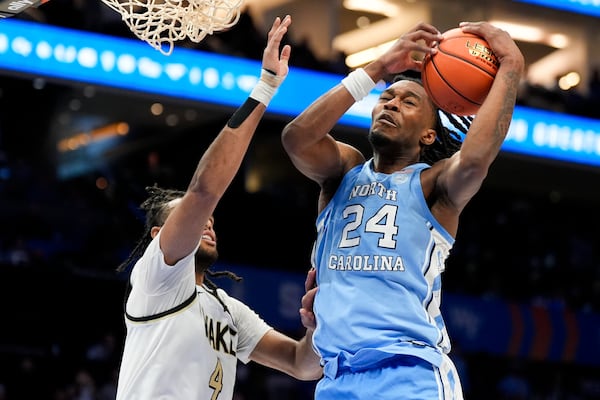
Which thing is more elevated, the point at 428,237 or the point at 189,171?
the point at 428,237

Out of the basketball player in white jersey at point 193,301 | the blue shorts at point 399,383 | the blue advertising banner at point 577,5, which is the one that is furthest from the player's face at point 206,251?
the blue advertising banner at point 577,5

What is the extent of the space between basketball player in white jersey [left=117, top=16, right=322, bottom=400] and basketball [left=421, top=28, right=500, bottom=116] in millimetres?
586

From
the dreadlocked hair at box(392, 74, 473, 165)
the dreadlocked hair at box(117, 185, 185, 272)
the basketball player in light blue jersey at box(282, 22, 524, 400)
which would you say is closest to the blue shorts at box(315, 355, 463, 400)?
the basketball player in light blue jersey at box(282, 22, 524, 400)

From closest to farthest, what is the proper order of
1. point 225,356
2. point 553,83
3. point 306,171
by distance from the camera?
point 306,171
point 225,356
point 553,83

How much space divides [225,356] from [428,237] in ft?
4.06

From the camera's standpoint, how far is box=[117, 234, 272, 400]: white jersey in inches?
161

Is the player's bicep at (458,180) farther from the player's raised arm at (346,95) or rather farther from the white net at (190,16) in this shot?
the white net at (190,16)

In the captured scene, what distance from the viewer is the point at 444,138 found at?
4.09m

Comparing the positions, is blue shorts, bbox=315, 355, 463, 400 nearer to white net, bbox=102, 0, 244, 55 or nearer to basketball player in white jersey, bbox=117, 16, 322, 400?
basketball player in white jersey, bbox=117, 16, 322, 400

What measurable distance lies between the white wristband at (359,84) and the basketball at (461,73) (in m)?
0.22

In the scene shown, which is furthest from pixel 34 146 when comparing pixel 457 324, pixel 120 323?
pixel 457 324

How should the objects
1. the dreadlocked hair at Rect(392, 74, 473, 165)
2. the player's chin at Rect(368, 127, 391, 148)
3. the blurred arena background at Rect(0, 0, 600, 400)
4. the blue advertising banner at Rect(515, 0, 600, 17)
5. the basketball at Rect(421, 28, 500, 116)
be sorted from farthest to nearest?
the blue advertising banner at Rect(515, 0, 600, 17) → the blurred arena background at Rect(0, 0, 600, 400) → the dreadlocked hair at Rect(392, 74, 473, 165) → the player's chin at Rect(368, 127, 391, 148) → the basketball at Rect(421, 28, 500, 116)

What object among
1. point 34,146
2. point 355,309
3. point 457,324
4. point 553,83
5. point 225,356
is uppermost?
point 553,83

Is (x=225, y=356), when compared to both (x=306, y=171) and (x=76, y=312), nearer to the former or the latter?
(x=306, y=171)
